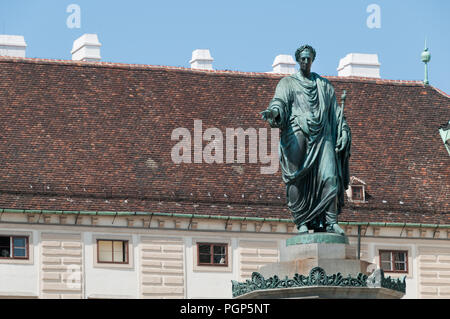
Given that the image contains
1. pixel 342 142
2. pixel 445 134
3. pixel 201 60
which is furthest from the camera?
pixel 201 60

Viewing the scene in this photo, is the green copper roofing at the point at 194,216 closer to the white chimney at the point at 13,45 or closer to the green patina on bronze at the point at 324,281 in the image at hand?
the white chimney at the point at 13,45

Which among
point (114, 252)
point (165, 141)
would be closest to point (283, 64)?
point (165, 141)

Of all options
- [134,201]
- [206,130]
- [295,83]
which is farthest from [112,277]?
[295,83]

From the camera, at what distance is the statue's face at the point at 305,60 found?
22547 mm

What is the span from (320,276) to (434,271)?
114ft

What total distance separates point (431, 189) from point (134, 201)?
9.46 metres

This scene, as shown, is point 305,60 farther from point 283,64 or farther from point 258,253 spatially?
point 283,64

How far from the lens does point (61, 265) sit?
52.2 meters

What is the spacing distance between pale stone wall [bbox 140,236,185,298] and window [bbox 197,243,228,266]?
25.3 inches

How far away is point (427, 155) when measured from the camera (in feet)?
185
